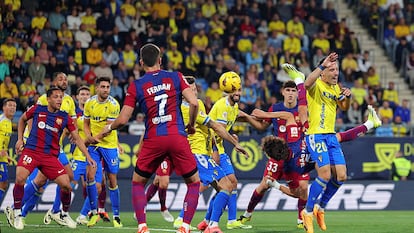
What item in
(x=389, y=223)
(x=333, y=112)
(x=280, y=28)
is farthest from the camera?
(x=280, y=28)

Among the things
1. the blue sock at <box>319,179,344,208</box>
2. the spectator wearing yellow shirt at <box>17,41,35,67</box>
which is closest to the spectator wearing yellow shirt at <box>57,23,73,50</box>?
the spectator wearing yellow shirt at <box>17,41,35,67</box>

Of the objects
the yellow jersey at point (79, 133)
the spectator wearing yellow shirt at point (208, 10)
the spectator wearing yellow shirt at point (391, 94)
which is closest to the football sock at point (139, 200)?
the yellow jersey at point (79, 133)

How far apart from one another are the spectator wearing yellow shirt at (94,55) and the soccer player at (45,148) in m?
12.4

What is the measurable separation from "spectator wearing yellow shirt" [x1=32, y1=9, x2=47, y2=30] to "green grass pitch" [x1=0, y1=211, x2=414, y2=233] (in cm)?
867

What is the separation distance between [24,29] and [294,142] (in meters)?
13.8

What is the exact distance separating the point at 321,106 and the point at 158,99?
407cm

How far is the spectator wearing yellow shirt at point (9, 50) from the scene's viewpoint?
2831cm

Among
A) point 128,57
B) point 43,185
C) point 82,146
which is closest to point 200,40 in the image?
point 128,57

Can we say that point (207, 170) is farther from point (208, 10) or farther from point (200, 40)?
point (208, 10)

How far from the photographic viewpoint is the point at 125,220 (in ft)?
66.6

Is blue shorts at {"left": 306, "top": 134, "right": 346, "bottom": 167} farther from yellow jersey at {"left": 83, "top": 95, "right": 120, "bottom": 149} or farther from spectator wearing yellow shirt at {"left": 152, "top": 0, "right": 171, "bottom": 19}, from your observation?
spectator wearing yellow shirt at {"left": 152, "top": 0, "right": 171, "bottom": 19}

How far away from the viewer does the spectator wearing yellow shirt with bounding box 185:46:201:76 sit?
30.9 m

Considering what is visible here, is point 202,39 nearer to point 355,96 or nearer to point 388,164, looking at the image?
point 355,96

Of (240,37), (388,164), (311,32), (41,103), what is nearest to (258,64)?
(240,37)
